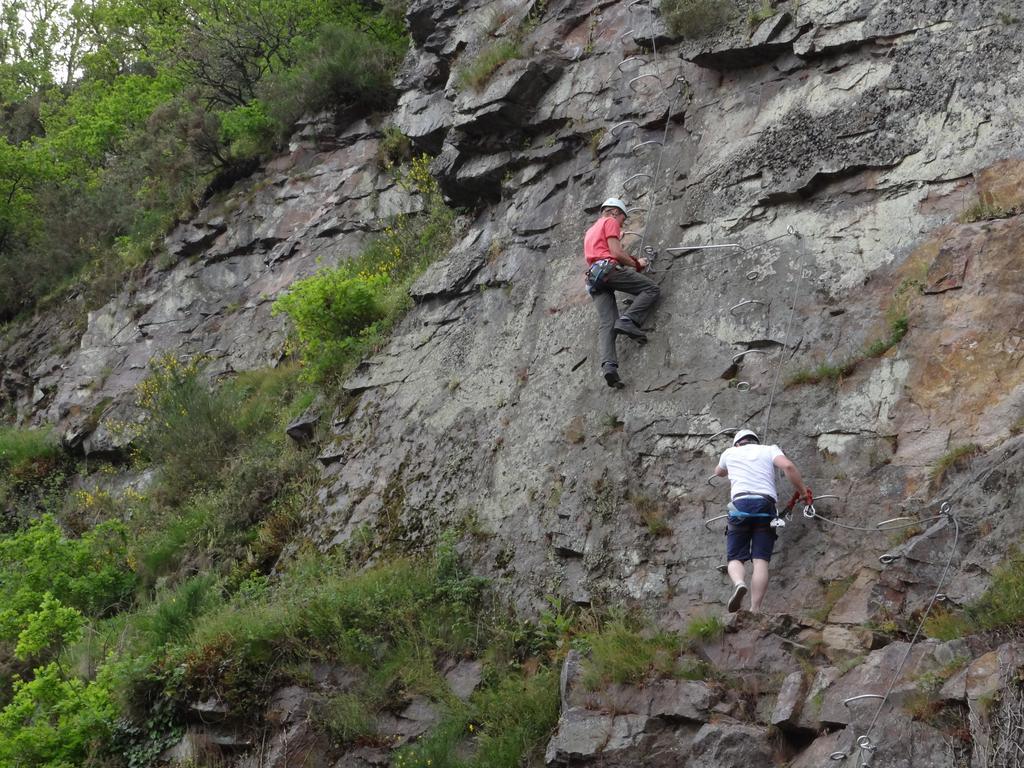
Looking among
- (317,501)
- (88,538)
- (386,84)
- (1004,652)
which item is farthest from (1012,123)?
(386,84)

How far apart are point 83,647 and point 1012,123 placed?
10110mm

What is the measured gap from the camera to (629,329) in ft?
33.4

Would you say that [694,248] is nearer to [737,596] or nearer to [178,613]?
[737,596]

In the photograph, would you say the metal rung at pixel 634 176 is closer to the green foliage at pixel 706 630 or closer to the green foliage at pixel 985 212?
the green foliage at pixel 985 212

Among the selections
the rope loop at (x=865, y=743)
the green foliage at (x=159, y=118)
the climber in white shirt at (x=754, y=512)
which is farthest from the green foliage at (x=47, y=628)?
the green foliage at (x=159, y=118)

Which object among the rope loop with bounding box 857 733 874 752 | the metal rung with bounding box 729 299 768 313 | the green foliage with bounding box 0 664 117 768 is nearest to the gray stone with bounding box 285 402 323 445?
the green foliage with bounding box 0 664 117 768

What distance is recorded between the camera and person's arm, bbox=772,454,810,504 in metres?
7.97

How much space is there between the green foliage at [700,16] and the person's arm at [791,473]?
545cm

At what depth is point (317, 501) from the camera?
12555 mm

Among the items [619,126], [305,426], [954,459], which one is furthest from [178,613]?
[954,459]

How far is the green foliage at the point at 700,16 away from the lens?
1155 centimetres

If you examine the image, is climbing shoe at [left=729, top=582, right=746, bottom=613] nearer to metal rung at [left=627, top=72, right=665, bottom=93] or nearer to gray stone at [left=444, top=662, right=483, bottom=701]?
gray stone at [left=444, top=662, right=483, bottom=701]

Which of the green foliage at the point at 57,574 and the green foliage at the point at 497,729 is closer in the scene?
the green foliage at the point at 497,729

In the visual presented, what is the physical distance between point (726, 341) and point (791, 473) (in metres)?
1.98
